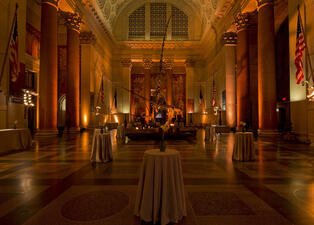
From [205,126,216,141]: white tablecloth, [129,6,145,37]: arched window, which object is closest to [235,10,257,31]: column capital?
[205,126,216,141]: white tablecloth

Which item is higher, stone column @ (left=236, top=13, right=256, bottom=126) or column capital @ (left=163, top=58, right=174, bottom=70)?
column capital @ (left=163, top=58, right=174, bottom=70)

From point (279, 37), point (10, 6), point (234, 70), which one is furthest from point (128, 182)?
point (279, 37)

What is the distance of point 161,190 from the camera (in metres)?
2.41

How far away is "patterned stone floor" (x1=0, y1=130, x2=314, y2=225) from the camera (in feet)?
8.48

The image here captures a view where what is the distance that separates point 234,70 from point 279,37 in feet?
17.8

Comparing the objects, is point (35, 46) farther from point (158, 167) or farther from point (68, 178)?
point (158, 167)

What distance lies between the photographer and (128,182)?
13.0 feet

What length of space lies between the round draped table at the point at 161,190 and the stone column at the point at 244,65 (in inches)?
548

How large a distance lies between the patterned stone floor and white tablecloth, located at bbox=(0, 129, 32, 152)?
76.0 inches

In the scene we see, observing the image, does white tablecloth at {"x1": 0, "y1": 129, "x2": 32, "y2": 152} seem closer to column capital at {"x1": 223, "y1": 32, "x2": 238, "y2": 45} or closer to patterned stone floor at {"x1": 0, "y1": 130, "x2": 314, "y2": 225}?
patterned stone floor at {"x1": 0, "y1": 130, "x2": 314, "y2": 225}

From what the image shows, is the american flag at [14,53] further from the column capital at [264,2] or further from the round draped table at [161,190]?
the column capital at [264,2]

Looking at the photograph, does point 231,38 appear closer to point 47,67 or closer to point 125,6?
point 47,67

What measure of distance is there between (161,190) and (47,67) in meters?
12.8

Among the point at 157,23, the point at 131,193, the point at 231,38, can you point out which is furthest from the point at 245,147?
the point at 157,23
